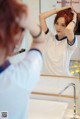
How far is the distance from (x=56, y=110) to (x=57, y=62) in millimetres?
331

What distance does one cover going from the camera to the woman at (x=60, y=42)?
1.45m

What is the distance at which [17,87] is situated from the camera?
0.57 m

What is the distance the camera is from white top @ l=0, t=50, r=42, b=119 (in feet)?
1.84

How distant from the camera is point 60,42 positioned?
1.50 metres

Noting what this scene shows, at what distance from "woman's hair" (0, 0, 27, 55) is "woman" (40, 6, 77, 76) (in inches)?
38.4

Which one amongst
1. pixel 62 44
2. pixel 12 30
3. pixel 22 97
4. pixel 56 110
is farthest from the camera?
pixel 62 44

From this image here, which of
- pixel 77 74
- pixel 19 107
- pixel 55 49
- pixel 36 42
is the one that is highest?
pixel 36 42

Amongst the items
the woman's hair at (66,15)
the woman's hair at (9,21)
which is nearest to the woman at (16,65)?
the woman's hair at (9,21)

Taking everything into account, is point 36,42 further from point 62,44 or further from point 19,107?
point 62,44

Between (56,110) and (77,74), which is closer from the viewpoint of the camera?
(56,110)

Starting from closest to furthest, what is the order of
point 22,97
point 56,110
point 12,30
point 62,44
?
point 12,30, point 22,97, point 56,110, point 62,44

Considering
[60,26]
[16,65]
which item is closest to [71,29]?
[60,26]

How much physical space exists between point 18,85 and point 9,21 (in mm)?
177

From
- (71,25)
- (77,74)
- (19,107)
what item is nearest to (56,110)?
(77,74)
